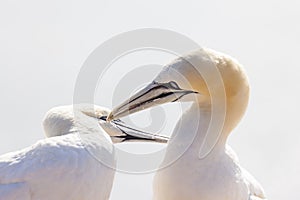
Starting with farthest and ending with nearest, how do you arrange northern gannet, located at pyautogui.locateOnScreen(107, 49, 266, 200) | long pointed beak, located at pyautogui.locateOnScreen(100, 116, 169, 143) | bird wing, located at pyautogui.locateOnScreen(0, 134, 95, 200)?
long pointed beak, located at pyautogui.locateOnScreen(100, 116, 169, 143) < northern gannet, located at pyautogui.locateOnScreen(107, 49, 266, 200) < bird wing, located at pyautogui.locateOnScreen(0, 134, 95, 200)

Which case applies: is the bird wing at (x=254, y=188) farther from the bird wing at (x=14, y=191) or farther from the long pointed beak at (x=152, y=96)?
the bird wing at (x=14, y=191)

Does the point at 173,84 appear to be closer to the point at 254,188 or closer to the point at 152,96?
the point at 152,96

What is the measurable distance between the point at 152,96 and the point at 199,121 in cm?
47

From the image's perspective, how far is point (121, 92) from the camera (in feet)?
26.4

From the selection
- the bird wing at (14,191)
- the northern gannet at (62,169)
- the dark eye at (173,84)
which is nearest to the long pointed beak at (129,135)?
the northern gannet at (62,169)

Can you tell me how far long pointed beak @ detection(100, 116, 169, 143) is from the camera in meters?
8.44

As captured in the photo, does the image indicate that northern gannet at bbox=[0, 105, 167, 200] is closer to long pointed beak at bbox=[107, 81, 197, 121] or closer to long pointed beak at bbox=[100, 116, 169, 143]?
long pointed beak at bbox=[107, 81, 197, 121]

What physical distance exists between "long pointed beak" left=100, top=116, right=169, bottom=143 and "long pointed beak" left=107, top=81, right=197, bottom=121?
1.06 metres

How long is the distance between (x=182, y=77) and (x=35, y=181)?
148cm

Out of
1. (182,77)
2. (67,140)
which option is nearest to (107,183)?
(67,140)

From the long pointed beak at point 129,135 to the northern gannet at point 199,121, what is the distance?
99 centimetres

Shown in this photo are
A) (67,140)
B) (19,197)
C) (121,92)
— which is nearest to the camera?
(19,197)

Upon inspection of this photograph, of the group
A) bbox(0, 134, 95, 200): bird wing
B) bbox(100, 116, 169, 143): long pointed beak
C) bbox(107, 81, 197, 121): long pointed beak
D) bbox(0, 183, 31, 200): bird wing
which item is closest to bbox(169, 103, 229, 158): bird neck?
bbox(107, 81, 197, 121): long pointed beak

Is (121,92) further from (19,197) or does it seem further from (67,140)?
(19,197)
